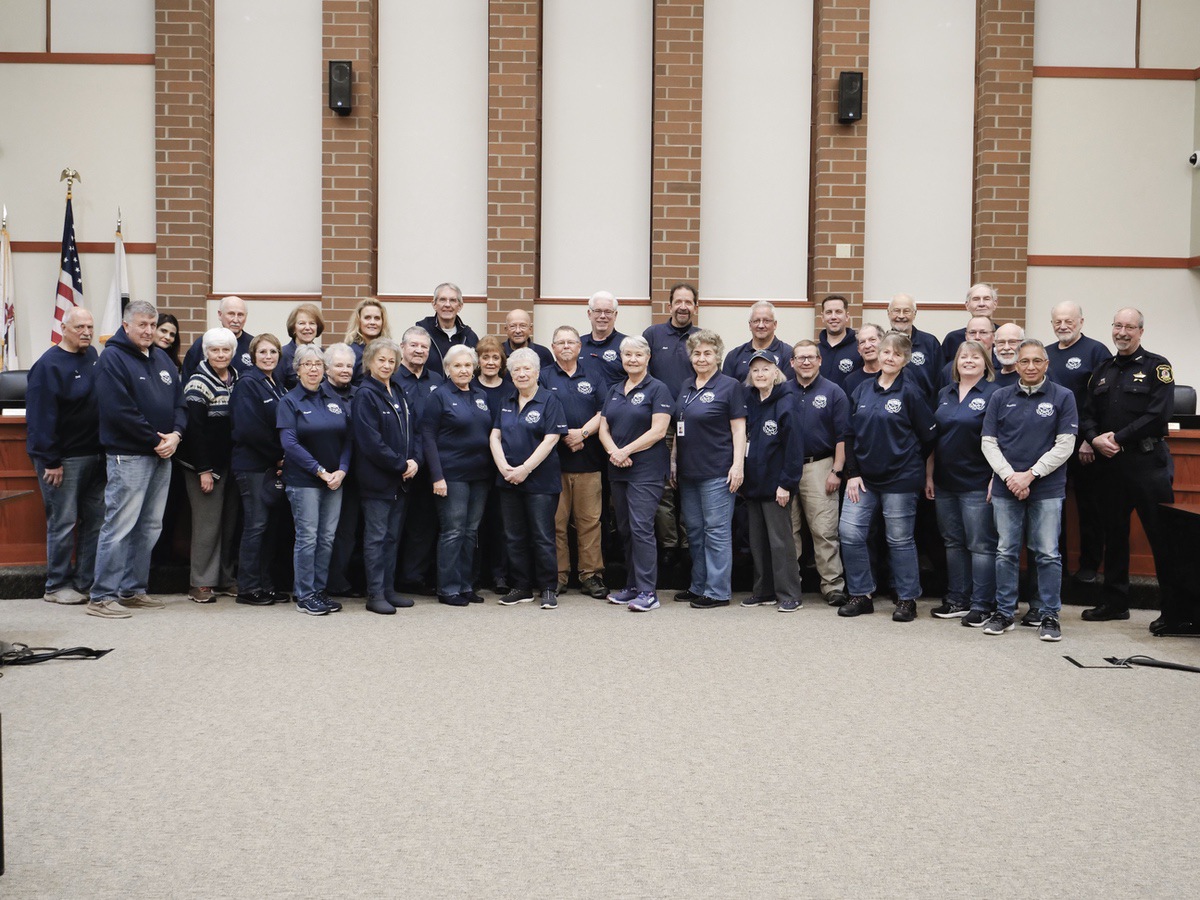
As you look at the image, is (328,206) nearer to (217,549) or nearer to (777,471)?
(217,549)

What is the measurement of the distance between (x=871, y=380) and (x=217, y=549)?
4.06 m

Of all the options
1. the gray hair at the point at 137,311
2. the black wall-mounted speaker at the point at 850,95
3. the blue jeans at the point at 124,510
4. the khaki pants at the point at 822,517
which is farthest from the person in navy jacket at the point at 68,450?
the black wall-mounted speaker at the point at 850,95

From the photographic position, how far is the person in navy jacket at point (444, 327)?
716 cm

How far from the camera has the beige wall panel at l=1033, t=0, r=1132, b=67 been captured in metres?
9.42

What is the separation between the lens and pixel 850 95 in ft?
30.3

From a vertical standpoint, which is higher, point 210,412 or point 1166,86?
point 1166,86

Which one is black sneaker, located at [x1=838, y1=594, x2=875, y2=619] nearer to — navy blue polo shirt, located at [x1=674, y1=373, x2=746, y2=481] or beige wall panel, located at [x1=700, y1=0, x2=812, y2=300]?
navy blue polo shirt, located at [x1=674, y1=373, x2=746, y2=481]

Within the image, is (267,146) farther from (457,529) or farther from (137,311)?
(457,529)

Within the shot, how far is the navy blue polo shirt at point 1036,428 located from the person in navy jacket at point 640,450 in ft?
6.16

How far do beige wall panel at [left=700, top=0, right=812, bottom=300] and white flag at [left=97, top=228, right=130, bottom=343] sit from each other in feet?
16.1

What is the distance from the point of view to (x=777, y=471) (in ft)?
21.5

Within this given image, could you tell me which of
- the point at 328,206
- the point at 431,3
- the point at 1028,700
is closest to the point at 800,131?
the point at 431,3

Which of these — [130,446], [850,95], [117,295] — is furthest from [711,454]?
[117,295]

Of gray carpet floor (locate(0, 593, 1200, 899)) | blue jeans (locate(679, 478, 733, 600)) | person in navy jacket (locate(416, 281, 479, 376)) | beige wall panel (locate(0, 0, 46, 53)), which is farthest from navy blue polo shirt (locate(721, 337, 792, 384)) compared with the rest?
beige wall panel (locate(0, 0, 46, 53))
